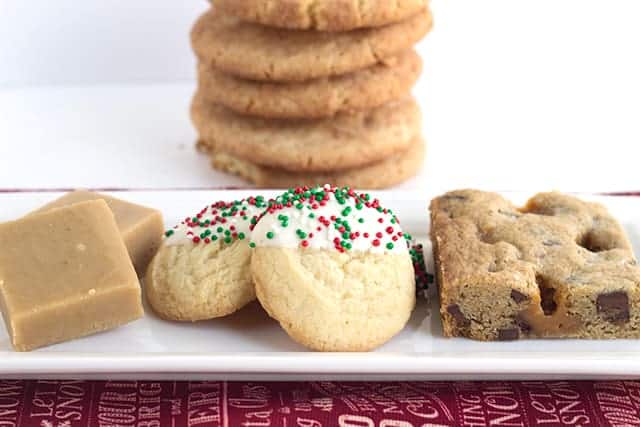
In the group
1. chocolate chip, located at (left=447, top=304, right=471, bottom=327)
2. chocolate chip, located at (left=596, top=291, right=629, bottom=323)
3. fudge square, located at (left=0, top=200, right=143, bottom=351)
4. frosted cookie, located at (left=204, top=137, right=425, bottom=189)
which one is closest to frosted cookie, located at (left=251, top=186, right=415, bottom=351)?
chocolate chip, located at (left=447, top=304, right=471, bottom=327)

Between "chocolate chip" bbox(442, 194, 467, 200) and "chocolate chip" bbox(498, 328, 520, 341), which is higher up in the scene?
"chocolate chip" bbox(442, 194, 467, 200)

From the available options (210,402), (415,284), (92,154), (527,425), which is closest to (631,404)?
(527,425)

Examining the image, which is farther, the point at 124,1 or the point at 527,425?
the point at 124,1

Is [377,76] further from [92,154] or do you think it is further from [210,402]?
[210,402]

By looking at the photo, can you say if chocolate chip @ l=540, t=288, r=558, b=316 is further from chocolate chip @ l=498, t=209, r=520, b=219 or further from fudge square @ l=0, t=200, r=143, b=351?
fudge square @ l=0, t=200, r=143, b=351

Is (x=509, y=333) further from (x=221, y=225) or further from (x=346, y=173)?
(x=346, y=173)

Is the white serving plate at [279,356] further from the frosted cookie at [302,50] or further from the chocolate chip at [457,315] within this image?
the frosted cookie at [302,50]

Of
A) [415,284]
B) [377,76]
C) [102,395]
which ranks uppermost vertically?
[377,76]
